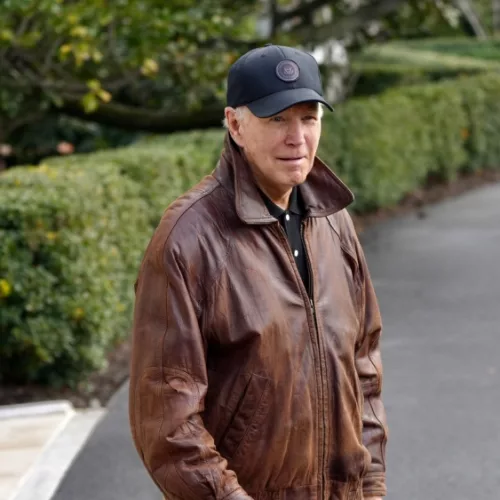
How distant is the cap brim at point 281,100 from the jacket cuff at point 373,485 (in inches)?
39.3

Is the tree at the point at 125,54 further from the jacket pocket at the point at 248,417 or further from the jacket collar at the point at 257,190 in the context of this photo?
the jacket pocket at the point at 248,417

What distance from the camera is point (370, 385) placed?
2.94m

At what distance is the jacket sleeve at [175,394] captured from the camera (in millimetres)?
2463

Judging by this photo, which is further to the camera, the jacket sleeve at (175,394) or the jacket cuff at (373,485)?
the jacket cuff at (373,485)

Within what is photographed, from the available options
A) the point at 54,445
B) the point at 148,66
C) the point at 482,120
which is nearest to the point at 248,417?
the point at 54,445

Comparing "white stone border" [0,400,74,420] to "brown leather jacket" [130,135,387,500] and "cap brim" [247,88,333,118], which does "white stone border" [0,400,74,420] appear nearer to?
"brown leather jacket" [130,135,387,500]

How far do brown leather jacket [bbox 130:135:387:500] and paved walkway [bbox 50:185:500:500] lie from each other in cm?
303

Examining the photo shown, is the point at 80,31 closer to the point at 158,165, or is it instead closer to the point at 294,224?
the point at 158,165

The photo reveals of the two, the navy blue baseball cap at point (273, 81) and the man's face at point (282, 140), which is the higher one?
the navy blue baseball cap at point (273, 81)

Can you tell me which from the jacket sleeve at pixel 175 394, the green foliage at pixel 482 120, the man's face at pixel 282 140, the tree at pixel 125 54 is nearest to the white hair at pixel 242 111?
the man's face at pixel 282 140

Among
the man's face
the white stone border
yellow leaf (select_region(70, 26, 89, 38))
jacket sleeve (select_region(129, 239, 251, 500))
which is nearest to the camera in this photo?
jacket sleeve (select_region(129, 239, 251, 500))

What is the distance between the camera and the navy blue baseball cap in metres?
2.53

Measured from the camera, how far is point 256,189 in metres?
2.67

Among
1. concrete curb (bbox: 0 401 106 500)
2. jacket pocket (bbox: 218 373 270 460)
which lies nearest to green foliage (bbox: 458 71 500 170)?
concrete curb (bbox: 0 401 106 500)
